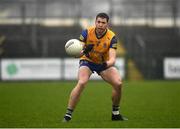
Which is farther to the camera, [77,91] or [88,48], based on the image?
[88,48]

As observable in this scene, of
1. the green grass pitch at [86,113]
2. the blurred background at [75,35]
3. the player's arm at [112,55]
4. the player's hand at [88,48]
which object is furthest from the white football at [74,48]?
the blurred background at [75,35]

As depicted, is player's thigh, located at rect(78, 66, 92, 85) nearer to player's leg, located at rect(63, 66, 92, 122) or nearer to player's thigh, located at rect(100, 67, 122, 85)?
player's leg, located at rect(63, 66, 92, 122)

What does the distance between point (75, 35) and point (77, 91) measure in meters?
25.0

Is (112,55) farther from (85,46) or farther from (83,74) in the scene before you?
(83,74)

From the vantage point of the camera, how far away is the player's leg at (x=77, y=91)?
39.4ft

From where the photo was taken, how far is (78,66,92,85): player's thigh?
12039mm

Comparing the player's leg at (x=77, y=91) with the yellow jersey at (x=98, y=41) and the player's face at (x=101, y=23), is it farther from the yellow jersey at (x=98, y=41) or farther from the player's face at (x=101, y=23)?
the player's face at (x=101, y=23)

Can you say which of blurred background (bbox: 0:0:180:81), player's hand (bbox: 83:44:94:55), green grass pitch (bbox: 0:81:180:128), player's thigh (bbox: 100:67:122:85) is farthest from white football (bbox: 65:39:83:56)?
blurred background (bbox: 0:0:180:81)

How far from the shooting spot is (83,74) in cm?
1216

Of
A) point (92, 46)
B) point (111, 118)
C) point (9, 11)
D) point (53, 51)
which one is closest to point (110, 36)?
point (92, 46)

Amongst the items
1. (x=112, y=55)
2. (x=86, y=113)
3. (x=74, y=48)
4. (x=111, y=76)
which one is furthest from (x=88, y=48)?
(x=86, y=113)

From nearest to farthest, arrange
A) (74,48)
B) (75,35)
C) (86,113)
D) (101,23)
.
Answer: (74,48) → (101,23) → (86,113) → (75,35)

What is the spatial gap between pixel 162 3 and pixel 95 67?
1083 inches

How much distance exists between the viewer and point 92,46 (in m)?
12.2
